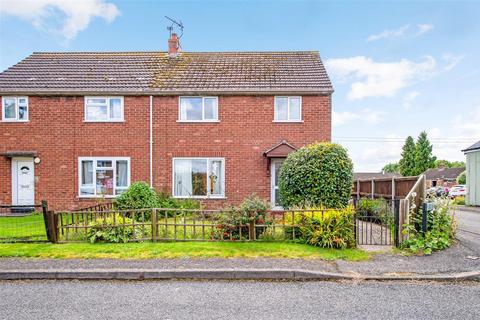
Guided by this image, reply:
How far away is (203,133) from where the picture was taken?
14461 mm

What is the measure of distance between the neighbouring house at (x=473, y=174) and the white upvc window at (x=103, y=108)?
22.5 meters

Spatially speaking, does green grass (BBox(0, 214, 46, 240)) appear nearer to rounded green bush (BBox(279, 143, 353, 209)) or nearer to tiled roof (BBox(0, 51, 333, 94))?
tiled roof (BBox(0, 51, 333, 94))

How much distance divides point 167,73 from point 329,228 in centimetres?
Result: 1122

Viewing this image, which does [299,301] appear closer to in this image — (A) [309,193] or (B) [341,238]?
(B) [341,238]

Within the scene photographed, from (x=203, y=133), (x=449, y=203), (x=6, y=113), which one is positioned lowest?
(x=449, y=203)

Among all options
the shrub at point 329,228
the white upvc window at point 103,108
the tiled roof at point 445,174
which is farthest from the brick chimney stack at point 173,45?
the tiled roof at point 445,174

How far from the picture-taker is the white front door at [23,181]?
14.5 metres

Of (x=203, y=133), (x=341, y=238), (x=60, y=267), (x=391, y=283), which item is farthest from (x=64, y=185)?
(x=391, y=283)

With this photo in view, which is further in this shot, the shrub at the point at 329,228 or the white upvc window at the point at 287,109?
the white upvc window at the point at 287,109

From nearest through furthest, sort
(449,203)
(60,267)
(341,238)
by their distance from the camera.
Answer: (60,267) → (341,238) → (449,203)

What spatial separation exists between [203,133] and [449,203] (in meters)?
9.38

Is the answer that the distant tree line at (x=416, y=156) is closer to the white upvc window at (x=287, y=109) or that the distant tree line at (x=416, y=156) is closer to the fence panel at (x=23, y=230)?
the white upvc window at (x=287, y=109)

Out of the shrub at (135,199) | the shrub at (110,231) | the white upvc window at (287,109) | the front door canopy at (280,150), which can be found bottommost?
the shrub at (110,231)

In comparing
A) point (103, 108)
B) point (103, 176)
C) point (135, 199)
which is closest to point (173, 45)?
point (103, 108)
